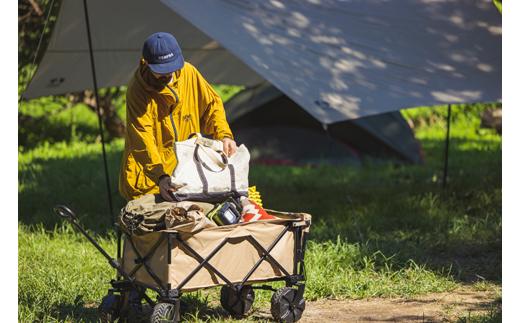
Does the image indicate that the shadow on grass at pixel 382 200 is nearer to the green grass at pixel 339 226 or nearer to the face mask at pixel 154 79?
the green grass at pixel 339 226

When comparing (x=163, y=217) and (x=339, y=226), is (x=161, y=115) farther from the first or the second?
(x=339, y=226)

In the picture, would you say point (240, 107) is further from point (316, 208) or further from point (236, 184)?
point (236, 184)

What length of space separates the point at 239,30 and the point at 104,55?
6.60 ft

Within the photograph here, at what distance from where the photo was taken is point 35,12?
9.62 metres

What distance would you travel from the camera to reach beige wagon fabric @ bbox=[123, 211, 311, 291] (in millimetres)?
4090

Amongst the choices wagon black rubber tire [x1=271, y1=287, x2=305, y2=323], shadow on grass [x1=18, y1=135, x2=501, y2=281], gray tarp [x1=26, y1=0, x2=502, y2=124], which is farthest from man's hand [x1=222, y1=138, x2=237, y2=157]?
shadow on grass [x1=18, y1=135, x2=501, y2=281]

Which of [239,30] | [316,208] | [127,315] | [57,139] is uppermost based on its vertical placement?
[239,30]

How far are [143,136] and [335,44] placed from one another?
233 cm

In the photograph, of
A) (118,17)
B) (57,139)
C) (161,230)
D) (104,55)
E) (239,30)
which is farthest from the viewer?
(57,139)

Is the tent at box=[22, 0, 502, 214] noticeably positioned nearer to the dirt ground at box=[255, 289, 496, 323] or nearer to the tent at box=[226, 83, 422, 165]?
the dirt ground at box=[255, 289, 496, 323]

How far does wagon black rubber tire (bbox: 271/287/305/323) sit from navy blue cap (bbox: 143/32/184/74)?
1.09 m

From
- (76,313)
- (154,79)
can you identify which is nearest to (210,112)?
(154,79)

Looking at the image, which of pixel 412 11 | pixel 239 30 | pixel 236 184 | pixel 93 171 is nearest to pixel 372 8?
pixel 412 11

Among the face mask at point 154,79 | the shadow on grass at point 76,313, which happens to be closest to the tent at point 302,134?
the shadow on grass at point 76,313
